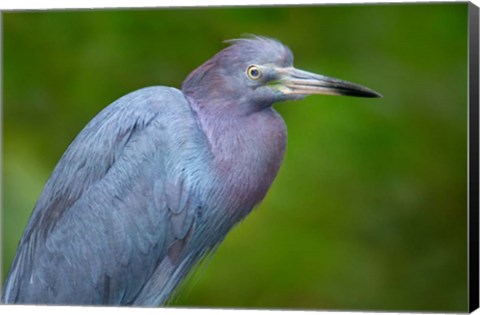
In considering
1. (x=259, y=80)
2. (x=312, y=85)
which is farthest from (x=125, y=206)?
(x=312, y=85)

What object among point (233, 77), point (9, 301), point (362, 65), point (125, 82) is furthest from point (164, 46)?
point (9, 301)

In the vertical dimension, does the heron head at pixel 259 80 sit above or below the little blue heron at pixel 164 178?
above

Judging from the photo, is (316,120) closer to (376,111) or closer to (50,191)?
(376,111)

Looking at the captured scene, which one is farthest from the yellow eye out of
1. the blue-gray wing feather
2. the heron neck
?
the blue-gray wing feather

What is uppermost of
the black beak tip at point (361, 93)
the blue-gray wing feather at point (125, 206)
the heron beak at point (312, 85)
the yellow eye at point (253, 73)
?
the yellow eye at point (253, 73)

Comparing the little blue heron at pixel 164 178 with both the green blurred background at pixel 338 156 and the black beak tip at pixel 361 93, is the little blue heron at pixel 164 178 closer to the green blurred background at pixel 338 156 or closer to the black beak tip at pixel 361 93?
the black beak tip at pixel 361 93

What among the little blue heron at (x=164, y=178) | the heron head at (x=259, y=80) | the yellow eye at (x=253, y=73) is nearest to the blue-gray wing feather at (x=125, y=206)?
the little blue heron at (x=164, y=178)

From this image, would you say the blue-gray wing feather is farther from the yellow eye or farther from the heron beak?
the heron beak
